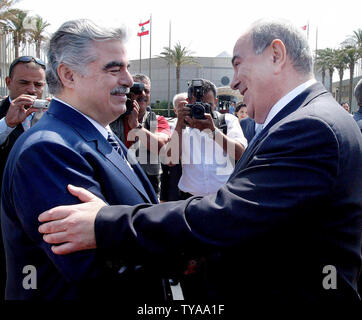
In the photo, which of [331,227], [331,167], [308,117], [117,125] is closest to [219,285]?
[331,227]

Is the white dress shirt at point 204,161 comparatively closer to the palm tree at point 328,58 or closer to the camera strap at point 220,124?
the camera strap at point 220,124

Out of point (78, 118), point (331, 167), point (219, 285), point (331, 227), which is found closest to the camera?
point (331, 167)

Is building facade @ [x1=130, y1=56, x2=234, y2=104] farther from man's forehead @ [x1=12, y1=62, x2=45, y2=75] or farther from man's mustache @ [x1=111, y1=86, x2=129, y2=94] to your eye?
man's mustache @ [x1=111, y1=86, x2=129, y2=94]

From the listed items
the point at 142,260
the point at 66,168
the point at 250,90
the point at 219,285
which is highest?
the point at 250,90

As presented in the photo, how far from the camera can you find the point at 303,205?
55.3 inches

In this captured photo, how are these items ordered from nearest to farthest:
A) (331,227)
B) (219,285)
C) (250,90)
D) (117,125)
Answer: (331,227) → (219,285) → (250,90) → (117,125)

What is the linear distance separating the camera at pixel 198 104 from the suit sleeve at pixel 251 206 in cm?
258

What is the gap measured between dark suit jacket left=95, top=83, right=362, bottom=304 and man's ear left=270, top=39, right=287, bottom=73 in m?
0.37

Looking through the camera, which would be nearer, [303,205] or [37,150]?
[303,205]

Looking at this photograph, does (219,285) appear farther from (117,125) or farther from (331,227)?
(117,125)

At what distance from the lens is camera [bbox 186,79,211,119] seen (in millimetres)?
4086

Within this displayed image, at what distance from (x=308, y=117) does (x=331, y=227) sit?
45 centimetres

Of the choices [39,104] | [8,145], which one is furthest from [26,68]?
[8,145]

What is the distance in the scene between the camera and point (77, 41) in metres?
1.83
